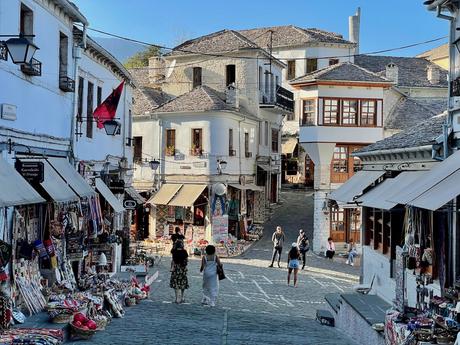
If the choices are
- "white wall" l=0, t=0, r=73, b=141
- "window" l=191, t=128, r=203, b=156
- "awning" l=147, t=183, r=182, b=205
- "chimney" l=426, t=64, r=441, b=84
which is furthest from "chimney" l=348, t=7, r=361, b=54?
"white wall" l=0, t=0, r=73, b=141

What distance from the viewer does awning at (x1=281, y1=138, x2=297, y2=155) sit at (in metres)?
50.8

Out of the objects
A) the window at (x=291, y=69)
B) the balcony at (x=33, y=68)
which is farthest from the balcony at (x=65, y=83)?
the window at (x=291, y=69)

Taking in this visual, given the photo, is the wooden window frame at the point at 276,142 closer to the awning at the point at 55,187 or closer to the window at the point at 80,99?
the window at the point at 80,99

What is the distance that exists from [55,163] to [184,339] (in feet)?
19.0

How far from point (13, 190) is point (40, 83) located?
4466 millimetres

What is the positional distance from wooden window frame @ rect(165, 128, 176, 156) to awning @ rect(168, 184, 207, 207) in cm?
213

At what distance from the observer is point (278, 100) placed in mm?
40594

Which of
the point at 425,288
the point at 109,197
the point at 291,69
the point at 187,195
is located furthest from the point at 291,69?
the point at 425,288

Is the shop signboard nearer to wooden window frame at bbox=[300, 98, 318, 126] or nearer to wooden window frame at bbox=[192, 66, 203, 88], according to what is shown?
wooden window frame at bbox=[300, 98, 318, 126]

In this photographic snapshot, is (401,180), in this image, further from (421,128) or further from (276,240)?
(276,240)

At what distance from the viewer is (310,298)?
2064 centimetres

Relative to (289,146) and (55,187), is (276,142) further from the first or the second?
(55,187)

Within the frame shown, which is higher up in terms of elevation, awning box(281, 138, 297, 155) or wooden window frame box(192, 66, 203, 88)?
wooden window frame box(192, 66, 203, 88)

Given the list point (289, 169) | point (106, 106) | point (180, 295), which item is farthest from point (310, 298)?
point (289, 169)
